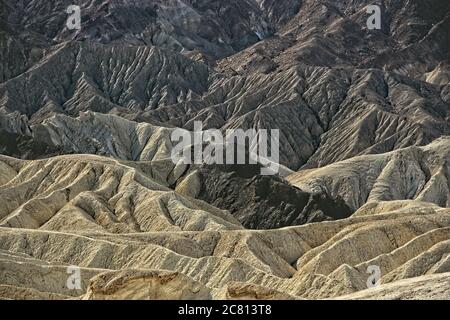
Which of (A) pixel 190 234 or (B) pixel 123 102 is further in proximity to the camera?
(B) pixel 123 102

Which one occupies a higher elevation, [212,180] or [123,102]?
[123,102]

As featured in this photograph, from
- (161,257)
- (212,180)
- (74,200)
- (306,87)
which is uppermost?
(306,87)

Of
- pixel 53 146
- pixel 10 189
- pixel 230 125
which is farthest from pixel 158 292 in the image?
pixel 230 125

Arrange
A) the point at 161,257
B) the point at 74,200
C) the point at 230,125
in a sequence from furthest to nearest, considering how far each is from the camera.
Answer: the point at 230,125, the point at 74,200, the point at 161,257

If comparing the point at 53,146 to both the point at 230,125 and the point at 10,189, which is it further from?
the point at 230,125

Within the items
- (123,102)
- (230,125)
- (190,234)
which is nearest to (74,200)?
(190,234)
